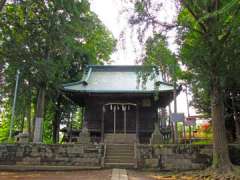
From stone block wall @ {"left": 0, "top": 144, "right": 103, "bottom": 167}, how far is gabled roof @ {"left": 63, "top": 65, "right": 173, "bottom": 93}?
4261mm

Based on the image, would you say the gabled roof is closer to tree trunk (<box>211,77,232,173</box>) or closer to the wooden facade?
the wooden facade

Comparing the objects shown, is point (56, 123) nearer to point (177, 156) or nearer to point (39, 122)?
point (39, 122)

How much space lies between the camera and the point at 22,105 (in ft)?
57.7

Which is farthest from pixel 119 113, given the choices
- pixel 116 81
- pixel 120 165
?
pixel 120 165

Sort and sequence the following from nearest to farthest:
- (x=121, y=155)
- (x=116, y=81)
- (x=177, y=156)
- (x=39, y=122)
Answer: (x=177, y=156)
(x=121, y=155)
(x=39, y=122)
(x=116, y=81)

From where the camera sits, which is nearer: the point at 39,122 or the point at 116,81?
the point at 39,122

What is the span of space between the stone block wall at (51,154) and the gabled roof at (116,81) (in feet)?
14.0

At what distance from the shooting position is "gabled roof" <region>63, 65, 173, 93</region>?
47.8ft

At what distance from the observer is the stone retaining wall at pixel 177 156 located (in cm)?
1131

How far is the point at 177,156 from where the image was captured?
1147 cm

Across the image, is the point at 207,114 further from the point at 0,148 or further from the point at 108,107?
the point at 0,148

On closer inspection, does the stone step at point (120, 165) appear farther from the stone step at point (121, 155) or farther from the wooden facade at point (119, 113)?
the wooden facade at point (119, 113)

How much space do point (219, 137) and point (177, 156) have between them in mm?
2906

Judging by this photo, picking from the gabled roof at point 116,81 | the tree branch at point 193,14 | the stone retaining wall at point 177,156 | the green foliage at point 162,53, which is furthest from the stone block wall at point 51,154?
the tree branch at point 193,14
